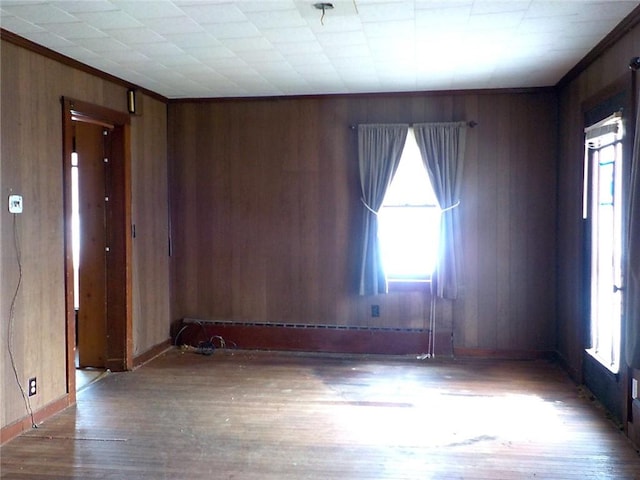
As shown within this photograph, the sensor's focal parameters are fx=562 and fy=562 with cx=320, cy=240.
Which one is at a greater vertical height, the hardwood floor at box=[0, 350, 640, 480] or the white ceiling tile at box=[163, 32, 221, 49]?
the white ceiling tile at box=[163, 32, 221, 49]

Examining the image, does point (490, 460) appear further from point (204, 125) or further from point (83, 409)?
point (204, 125)

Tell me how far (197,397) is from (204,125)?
2763 millimetres

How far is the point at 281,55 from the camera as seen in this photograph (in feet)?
13.4

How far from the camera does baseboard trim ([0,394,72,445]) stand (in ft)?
11.4

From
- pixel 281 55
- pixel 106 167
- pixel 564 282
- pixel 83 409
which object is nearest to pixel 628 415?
pixel 564 282

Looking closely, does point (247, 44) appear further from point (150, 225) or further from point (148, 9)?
point (150, 225)

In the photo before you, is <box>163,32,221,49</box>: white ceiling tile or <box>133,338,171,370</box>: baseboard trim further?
<box>133,338,171,370</box>: baseboard trim

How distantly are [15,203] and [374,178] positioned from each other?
10.0ft

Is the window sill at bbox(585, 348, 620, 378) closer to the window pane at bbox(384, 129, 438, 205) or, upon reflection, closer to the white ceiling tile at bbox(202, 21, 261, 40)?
the window pane at bbox(384, 129, 438, 205)

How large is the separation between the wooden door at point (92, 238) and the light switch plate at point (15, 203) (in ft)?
4.26

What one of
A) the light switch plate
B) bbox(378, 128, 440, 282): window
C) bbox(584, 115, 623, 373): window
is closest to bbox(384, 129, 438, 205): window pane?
bbox(378, 128, 440, 282): window

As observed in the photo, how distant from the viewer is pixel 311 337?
5.55 metres

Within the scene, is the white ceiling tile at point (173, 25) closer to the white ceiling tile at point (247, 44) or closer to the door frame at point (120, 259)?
the white ceiling tile at point (247, 44)

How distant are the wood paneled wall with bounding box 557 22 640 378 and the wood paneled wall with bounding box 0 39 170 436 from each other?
3.81m
